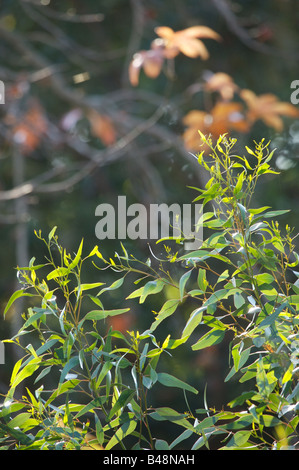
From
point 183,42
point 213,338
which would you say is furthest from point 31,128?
point 213,338

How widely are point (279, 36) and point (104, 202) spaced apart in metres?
0.96

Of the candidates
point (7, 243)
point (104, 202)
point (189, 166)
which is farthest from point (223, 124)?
point (7, 243)

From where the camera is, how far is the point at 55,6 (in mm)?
2797

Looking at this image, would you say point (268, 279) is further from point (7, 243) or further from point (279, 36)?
point (279, 36)

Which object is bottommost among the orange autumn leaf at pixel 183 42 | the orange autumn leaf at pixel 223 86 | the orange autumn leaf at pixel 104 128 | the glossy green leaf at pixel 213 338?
the glossy green leaf at pixel 213 338

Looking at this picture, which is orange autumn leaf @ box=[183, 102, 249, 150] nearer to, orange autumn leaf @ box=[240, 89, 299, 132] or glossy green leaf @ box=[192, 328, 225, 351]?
orange autumn leaf @ box=[240, 89, 299, 132]

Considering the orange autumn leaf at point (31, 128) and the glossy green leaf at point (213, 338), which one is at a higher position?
the orange autumn leaf at point (31, 128)

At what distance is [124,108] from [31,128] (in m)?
0.45

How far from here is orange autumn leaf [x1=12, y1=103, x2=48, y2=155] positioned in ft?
7.97

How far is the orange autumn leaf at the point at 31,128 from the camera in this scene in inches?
95.7

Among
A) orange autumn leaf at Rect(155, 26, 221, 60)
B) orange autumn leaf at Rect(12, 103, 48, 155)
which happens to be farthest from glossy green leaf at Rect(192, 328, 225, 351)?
orange autumn leaf at Rect(12, 103, 48, 155)

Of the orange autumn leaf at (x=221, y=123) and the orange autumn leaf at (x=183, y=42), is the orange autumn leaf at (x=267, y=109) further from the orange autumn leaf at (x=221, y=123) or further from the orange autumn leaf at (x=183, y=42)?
the orange autumn leaf at (x=183, y=42)

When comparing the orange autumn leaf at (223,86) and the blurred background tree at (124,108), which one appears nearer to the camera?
the orange autumn leaf at (223,86)

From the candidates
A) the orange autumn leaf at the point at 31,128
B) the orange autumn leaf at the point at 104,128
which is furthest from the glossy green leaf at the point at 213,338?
the orange autumn leaf at the point at 31,128
